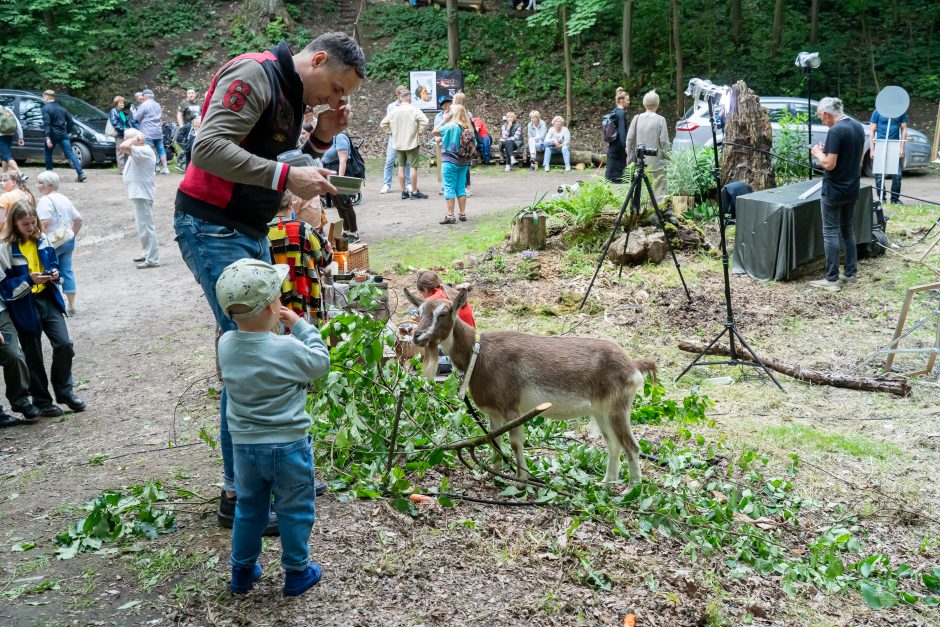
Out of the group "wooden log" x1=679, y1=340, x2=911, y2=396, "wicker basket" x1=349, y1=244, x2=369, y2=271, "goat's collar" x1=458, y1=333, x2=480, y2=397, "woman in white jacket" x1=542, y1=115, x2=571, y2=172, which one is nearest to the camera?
"goat's collar" x1=458, y1=333, x2=480, y2=397

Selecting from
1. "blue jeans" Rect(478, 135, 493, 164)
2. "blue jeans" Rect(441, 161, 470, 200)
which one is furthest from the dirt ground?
"blue jeans" Rect(478, 135, 493, 164)

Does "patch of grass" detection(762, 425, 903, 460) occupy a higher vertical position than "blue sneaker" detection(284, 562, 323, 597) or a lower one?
lower

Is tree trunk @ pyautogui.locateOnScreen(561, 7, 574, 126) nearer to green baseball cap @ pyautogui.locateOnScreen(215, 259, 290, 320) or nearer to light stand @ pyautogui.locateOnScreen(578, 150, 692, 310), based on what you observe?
light stand @ pyautogui.locateOnScreen(578, 150, 692, 310)

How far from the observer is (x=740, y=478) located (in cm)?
575

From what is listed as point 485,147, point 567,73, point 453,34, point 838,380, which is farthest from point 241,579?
point 453,34

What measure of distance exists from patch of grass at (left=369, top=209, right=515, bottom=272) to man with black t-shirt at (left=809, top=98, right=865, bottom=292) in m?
4.78

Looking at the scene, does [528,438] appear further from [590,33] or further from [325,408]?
[590,33]

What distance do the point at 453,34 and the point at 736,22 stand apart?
9.70 metres

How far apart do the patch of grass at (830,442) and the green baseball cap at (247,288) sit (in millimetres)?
4677

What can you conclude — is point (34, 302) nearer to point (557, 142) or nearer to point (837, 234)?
point (837, 234)

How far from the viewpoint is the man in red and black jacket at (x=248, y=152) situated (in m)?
3.61

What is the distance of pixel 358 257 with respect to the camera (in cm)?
1027

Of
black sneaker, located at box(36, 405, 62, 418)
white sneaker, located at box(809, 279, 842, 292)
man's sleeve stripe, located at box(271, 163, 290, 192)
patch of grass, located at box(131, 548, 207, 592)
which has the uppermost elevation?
man's sleeve stripe, located at box(271, 163, 290, 192)

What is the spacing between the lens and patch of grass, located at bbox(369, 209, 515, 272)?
1215 cm
